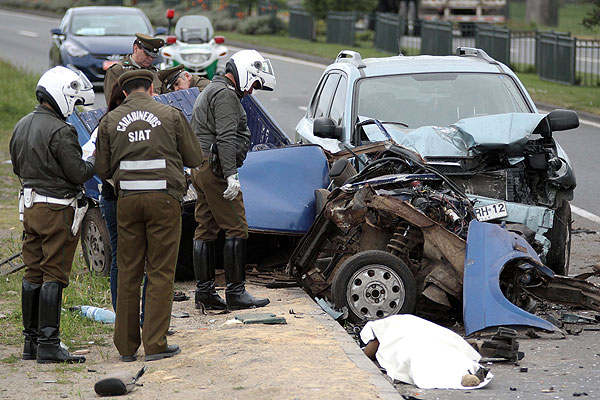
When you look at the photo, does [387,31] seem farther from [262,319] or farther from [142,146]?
[142,146]

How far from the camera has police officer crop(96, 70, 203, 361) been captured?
688 centimetres

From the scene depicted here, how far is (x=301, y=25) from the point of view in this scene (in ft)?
115

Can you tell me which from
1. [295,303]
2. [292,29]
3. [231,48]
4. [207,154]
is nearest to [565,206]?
[295,303]

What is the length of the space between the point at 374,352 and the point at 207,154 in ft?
6.83

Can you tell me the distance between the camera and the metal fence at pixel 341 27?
105 feet

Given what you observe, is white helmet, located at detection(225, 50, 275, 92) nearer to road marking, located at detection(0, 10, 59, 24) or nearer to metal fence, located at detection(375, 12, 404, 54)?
metal fence, located at detection(375, 12, 404, 54)

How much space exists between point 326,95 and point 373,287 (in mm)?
3417

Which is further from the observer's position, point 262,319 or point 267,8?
point 267,8

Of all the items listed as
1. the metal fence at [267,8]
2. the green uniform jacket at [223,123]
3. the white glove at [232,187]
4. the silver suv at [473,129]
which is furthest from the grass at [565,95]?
the metal fence at [267,8]

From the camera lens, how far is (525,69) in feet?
87.4

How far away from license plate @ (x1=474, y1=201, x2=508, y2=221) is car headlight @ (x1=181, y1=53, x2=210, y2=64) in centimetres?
1496

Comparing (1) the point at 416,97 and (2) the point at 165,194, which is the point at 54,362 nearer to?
(2) the point at 165,194

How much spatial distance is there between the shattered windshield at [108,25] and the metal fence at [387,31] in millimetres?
8059

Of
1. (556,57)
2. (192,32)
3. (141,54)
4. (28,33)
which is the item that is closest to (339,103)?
(141,54)
